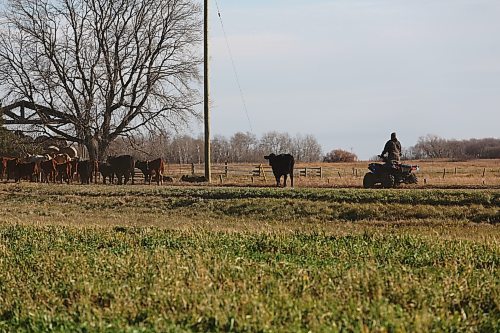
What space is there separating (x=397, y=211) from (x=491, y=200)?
323 centimetres

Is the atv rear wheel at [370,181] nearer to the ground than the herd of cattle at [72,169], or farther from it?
nearer to the ground

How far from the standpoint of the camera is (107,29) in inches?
2016

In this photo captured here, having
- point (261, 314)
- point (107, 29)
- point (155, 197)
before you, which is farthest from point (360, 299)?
point (107, 29)

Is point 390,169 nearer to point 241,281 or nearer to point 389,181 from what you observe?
point 389,181

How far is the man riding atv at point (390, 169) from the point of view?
31578mm

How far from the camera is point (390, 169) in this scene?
31797 millimetres

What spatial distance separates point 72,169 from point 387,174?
2001cm

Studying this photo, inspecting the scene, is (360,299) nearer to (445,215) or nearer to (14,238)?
(14,238)

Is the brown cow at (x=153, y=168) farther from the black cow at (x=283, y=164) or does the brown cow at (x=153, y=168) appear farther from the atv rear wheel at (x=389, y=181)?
the atv rear wheel at (x=389, y=181)

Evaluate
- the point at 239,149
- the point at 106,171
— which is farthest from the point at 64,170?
the point at 239,149

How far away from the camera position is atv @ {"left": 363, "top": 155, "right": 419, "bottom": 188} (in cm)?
3177

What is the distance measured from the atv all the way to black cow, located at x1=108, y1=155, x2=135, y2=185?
15.9 metres

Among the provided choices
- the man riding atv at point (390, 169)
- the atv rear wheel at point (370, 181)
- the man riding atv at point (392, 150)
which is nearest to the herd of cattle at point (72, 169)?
the atv rear wheel at point (370, 181)

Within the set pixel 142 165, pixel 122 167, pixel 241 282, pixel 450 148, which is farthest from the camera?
pixel 450 148
